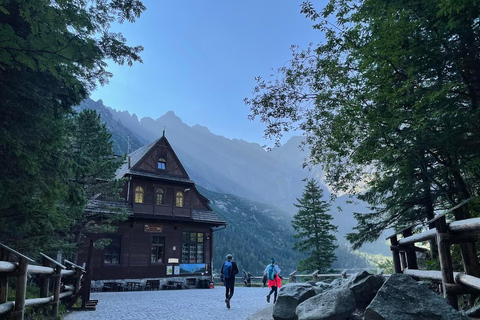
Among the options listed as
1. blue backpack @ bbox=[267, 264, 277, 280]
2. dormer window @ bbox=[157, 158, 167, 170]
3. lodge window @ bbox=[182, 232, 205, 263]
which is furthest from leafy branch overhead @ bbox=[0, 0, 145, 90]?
lodge window @ bbox=[182, 232, 205, 263]

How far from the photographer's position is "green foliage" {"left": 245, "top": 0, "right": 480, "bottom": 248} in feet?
25.5

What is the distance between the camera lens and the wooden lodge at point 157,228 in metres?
25.3

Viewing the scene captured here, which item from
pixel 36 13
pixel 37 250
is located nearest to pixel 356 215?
pixel 37 250

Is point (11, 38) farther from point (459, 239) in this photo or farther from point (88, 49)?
point (459, 239)

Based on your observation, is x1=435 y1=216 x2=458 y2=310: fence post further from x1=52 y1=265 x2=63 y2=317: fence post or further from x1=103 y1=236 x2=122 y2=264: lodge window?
x1=103 y1=236 x2=122 y2=264: lodge window

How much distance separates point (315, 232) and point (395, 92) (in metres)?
26.2

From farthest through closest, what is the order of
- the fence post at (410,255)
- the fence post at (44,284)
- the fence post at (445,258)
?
the fence post at (44,284), the fence post at (410,255), the fence post at (445,258)

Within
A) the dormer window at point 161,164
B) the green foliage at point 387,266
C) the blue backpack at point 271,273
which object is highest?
the dormer window at point 161,164

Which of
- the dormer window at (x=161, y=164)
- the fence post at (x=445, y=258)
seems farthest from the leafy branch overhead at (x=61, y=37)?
the dormer window at (x=161, y=164)

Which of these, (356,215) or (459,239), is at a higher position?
(356,215)

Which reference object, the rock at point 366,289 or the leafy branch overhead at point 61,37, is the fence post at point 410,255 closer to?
the rock at point 366,289

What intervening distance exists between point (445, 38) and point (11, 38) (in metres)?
9.28

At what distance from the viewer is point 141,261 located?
85.6 ft

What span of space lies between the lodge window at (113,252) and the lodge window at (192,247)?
5.51m
